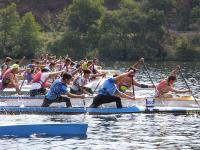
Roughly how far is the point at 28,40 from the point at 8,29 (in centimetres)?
678

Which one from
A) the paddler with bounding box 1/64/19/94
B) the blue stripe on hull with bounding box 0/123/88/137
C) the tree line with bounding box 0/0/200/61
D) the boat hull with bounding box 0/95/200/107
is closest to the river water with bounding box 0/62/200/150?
the blue stripe on hull with bounding box 0/123/88/137

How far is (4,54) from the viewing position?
109 meters

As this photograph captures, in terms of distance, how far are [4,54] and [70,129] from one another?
8709 cm

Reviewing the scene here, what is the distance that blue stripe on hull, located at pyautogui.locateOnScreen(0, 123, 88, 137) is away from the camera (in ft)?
74.9

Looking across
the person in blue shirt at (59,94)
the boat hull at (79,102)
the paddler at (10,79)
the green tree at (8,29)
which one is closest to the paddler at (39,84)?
the boat hull at (79,102)

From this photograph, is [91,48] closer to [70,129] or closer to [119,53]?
[119,53]

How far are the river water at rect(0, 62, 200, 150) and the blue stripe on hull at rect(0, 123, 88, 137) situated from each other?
1.06 ft

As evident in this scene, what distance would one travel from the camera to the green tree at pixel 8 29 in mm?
111625

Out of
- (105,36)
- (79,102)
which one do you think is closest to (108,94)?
(79,102)

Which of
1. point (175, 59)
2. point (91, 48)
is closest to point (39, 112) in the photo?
point (175, 59)

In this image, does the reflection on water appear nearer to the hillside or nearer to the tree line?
the tree line

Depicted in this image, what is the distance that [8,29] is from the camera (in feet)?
375

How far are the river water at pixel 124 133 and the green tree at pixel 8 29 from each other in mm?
83480

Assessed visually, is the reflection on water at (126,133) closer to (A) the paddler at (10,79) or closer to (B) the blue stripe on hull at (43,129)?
(B) the blue stripe on hull at (43,129)
